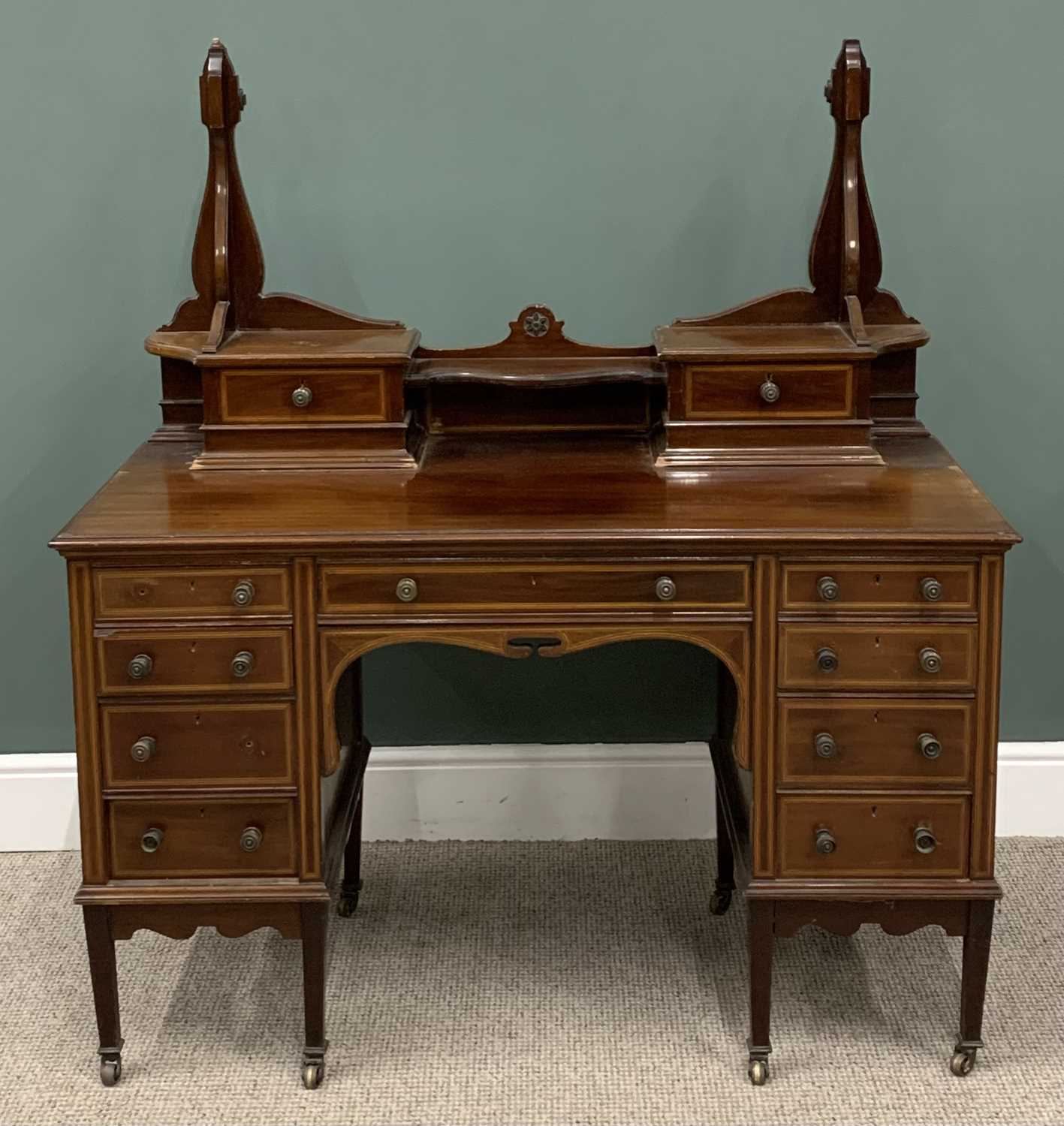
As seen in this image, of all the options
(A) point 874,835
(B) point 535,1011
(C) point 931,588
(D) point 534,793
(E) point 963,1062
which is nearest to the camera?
(C) point 931,588

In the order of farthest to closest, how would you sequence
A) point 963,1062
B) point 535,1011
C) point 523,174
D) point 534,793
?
point 534,793, point 523,174, point 535,1011, point 963,1062

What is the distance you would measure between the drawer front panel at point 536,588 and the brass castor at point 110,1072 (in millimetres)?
822

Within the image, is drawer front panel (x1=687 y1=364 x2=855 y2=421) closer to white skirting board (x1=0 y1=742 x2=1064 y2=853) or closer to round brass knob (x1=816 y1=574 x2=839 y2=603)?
round brass knob (x1=816 y1=574 x2=839 y2=603)

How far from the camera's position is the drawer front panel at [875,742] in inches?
92.1

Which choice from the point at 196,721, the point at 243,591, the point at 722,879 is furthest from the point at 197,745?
the point at 722,879

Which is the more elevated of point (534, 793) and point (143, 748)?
point (143, 748)

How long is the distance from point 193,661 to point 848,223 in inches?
51.0

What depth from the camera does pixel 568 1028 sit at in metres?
2.64

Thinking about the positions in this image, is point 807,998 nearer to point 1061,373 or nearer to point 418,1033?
point 418,1033

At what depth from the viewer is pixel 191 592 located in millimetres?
2297

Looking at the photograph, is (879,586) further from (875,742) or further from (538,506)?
(538,506)

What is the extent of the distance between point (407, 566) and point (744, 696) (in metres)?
0.52

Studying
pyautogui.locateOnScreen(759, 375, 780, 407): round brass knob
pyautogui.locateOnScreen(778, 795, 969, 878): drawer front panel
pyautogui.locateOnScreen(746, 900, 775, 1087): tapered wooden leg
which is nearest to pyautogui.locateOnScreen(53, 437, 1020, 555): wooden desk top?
pyautogui.locateOnScreen(759, 375, 780, 407): round brass knob

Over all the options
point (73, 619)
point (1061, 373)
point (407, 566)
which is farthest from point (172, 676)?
point (1061, 373)
